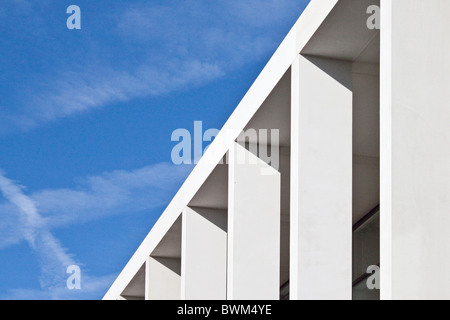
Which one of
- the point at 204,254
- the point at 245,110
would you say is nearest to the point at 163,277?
the point at 204,254

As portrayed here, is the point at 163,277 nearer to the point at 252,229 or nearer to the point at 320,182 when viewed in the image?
the point at 252,229

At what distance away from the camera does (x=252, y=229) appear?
14203 mm

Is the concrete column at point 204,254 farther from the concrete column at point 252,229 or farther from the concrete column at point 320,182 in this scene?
the concrete column at point 320,182

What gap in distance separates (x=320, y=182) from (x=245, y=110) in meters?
2.96

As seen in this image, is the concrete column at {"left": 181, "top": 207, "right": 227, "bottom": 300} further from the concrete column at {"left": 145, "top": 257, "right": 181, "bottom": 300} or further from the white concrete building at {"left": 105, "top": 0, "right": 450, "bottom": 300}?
the concrete column at {"left": 145, "top": 257, "right": 181, "bottom": 300}

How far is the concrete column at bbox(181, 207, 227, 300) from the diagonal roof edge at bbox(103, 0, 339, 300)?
488 millimetres

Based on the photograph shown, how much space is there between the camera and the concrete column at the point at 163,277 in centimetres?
2088

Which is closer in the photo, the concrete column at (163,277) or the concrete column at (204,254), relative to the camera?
the concrete column at (204,254)
